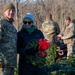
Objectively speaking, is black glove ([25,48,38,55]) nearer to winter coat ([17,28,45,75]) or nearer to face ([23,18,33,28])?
winter coat ([17,28,45,75])

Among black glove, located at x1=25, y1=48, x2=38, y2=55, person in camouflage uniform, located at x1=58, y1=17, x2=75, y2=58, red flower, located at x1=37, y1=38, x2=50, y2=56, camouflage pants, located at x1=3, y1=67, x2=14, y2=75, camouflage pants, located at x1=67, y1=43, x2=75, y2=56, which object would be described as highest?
person in camouflage uniform, located at x1=58, y1=17, x2=75, y2=58

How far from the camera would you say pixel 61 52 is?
12.9 meters

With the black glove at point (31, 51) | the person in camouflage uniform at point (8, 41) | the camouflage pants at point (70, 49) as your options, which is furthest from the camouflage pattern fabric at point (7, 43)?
the camouflage pants at point (70, 49)

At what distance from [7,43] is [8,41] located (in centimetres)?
4

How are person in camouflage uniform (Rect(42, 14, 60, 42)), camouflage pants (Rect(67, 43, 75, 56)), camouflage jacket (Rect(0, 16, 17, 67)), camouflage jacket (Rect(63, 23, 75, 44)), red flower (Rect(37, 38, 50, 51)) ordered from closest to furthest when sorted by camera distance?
1. camouflage jacket (Rect(0, 16, 17, 67))
2. red flower (Rect(37, 38, 50, 51))
3. person in camouflage uniform (Rect(42, 14, 60, 42))
4. camouflage pants (Rect(67, 43, 75, 56))
5. camouflage jacket (Rect(63, 23, 75, 44))

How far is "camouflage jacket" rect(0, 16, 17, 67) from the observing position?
247 inches

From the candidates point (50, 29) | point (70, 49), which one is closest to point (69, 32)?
point (70, 49)

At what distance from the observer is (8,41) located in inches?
249

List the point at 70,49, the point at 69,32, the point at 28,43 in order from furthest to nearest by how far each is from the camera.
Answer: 1. the point at 69,32
2. the point at 70,49
3. the point at 28,43

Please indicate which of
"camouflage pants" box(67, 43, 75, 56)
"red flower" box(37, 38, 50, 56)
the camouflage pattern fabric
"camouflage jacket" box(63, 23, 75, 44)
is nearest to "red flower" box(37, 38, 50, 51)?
"red flower" box(37, 38, 50, 56)

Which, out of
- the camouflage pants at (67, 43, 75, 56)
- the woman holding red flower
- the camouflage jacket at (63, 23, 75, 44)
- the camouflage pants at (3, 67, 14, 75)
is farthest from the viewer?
the camouflage jacket at (63, 23, 75, 44)

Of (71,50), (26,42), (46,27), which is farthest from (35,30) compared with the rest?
(71,50)

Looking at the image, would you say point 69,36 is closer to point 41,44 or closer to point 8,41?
point 41,44

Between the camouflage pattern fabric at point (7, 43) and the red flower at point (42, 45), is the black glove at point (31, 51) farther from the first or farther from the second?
the camouflage pattern fabric at point (7, 43)
